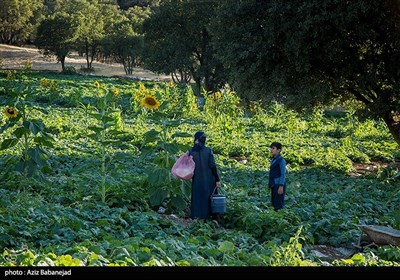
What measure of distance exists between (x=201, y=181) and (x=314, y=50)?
21.9ft

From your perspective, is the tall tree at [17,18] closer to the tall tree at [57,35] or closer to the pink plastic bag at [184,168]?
the tall tree at [57,35]

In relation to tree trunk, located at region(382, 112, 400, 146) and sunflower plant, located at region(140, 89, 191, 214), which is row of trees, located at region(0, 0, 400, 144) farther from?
sunflower plant, located at region(140, 89, 191, 214)

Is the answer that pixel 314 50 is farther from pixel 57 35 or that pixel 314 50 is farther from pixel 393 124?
pixel 57 35

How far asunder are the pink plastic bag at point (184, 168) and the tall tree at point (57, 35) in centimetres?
4427

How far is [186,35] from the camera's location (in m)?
39.2

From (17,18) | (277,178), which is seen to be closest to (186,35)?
(277,178)

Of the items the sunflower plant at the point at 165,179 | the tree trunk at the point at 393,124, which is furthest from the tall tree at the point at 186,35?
the sunflower plant at the point at 165,179

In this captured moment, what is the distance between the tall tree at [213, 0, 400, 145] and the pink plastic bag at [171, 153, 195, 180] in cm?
604

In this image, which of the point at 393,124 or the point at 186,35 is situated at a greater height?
the point at 186,35

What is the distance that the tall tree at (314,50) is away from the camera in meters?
13.5

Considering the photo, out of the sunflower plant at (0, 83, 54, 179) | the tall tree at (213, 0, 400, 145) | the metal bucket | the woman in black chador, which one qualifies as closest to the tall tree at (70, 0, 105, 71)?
the tall tree at (213, 0, 400, 145)

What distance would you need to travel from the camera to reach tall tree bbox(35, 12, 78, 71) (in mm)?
51312

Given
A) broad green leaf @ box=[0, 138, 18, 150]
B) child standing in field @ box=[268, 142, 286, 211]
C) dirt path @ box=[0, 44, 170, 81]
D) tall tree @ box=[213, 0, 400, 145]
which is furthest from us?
dirt path @ box=[0, 44, 170, 81]

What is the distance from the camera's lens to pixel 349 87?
15164 millimetres
